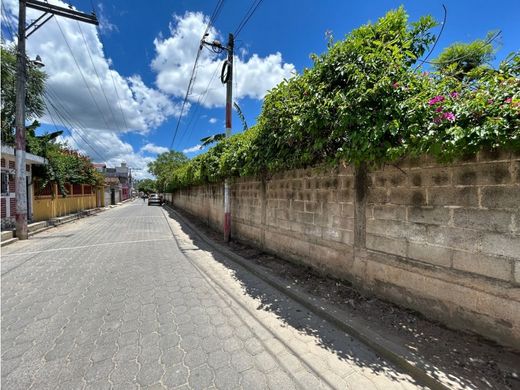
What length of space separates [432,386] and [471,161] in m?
2.07

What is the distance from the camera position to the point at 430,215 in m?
2.74

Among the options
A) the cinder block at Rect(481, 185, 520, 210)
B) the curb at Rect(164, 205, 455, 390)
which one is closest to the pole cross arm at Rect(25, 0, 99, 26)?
the curb at Rect(164, 205, 455, 390)

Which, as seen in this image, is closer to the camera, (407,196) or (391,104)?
(391,104)

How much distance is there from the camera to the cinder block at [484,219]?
86.7 inches

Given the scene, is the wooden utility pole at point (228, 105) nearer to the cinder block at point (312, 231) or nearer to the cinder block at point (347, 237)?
the cinder block at point (312, 231)

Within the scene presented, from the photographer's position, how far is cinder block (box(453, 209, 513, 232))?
2203 millimetres

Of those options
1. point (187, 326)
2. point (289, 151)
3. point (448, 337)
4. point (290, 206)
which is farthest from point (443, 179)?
point (187, 326)

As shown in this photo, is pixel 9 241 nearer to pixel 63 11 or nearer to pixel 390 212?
pixel 63 11

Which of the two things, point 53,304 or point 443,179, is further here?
point 53,304

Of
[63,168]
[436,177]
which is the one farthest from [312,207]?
[63,168]

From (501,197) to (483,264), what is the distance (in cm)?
66

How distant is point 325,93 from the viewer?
3.40 metres

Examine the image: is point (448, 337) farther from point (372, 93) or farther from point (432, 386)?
point (372, 93)

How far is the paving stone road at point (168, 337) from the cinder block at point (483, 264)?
127 cm
